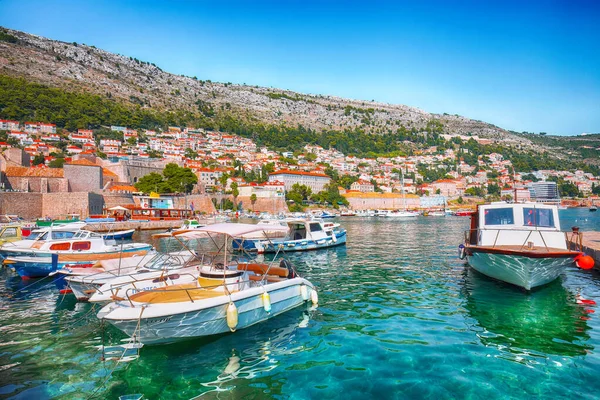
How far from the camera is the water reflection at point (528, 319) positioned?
6.92 meters

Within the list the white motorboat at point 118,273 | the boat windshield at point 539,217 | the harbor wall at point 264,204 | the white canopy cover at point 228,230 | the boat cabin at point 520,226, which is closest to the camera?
the white canopy cover at point 228,230

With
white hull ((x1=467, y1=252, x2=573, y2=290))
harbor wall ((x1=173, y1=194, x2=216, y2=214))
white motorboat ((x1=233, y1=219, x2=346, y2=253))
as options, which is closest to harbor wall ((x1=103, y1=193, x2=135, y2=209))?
harbor wall ((x1=173, y1=194, x2=216, y2=214))

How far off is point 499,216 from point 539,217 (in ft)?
3.73

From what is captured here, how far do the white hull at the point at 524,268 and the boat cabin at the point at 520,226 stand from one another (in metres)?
0.67

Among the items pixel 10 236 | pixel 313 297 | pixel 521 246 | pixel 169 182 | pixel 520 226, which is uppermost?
pixel 169 182

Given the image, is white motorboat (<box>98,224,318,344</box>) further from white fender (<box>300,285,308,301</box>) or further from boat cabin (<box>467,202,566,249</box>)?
boat cabin (<box>467,202,566,249</box>)

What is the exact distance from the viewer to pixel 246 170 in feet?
399

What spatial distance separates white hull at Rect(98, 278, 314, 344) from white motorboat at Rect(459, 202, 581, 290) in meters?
7.30

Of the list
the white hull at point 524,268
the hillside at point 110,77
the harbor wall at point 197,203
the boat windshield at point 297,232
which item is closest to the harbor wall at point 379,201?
the harbor wall at point 197,203

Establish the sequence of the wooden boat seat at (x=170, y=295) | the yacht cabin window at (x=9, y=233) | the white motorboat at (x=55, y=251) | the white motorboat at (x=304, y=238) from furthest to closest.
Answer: the yacht cabin window at (x=9, y=233) → the white motorboat at (x=304, y=238) → the white motorboat at (x=55, y=251) → the wooden boat seat at (x=170, y=295)

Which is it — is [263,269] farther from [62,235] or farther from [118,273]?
[62,235]

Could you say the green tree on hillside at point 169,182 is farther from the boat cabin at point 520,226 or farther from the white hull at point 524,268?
the white hull at point 524,268

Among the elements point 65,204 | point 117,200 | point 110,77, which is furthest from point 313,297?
point 110,77

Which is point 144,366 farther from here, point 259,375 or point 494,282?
point 494,282
